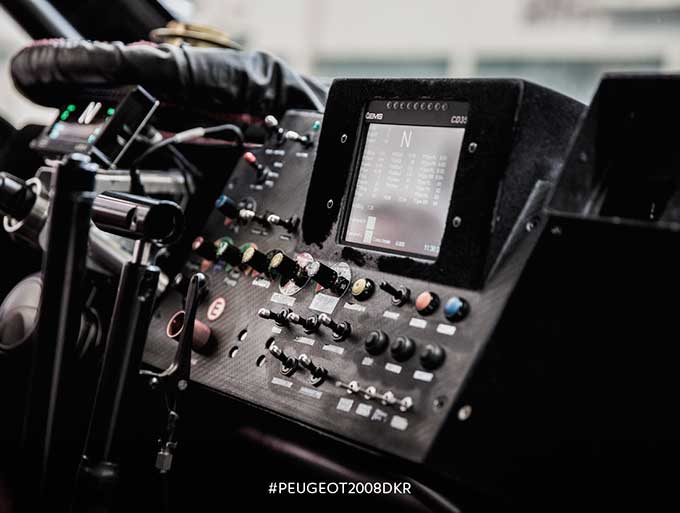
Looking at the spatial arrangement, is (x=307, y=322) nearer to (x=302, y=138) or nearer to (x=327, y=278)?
(x=327, y=278)

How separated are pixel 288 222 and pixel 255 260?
99 mm

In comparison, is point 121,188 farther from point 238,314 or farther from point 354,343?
point 354,343

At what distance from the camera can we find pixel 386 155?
1419 mm

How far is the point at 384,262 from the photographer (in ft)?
4.42

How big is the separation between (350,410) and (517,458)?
29 cm

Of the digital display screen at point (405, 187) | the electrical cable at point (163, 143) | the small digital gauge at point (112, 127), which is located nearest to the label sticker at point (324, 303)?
the digital display screen at point (405, 187)

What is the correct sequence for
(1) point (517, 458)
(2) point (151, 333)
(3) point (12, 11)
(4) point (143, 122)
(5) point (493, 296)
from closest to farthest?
(1) point (517, 458)
(5) point (493, 296)
(2) point (151, 333)
(4) point (143, 122)
(3) point (12, 11)

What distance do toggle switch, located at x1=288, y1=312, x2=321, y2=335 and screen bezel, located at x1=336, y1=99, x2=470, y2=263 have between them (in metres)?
0.15

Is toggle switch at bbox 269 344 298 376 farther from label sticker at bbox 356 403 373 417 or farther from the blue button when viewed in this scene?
the blue button

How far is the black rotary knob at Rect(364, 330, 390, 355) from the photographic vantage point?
48.1 inches

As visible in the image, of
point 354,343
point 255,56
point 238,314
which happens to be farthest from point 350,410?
point 255,56

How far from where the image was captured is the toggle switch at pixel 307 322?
1.33 m

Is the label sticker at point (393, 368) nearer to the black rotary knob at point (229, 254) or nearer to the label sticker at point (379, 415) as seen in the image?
the label sticker at point (379, 415)

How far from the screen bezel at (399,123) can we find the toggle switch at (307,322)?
0.48ft
